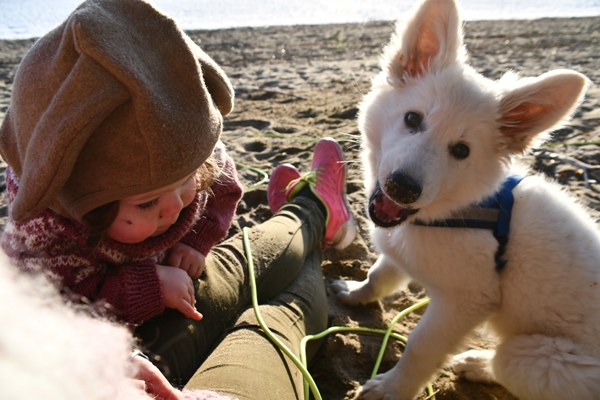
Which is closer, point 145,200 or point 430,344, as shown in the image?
point 145,200

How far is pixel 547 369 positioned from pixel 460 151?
3.16 ft

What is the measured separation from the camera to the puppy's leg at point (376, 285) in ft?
7.85

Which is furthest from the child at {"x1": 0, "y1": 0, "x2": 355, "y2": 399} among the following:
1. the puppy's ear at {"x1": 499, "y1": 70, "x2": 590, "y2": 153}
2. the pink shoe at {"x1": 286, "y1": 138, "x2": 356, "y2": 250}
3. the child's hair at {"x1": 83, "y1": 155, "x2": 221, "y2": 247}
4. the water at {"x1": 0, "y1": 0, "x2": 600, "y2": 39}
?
the water at {"x1": 0, "y1": 0, "x2": 600, "y2": 39}

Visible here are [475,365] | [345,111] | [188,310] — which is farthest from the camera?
[345,111]

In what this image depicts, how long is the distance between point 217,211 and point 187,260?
1.15 ft

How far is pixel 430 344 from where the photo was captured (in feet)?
6.18

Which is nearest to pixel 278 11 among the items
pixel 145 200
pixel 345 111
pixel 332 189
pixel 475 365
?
pixel 345 111

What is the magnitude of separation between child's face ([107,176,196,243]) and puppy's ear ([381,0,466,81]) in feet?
4.20

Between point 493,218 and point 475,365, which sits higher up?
point 493,218

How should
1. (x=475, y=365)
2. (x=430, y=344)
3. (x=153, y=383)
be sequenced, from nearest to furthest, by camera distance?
(x=153, y=383)
(x=430, y=344)
(x=475, y=365)

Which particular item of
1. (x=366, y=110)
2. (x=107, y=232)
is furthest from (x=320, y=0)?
(x=107, y=232)

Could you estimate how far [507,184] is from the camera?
2031 millimetres

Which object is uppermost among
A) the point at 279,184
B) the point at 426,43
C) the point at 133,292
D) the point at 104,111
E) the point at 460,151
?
the point at 426,43

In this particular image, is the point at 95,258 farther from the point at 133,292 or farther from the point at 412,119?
the point at 412,119
